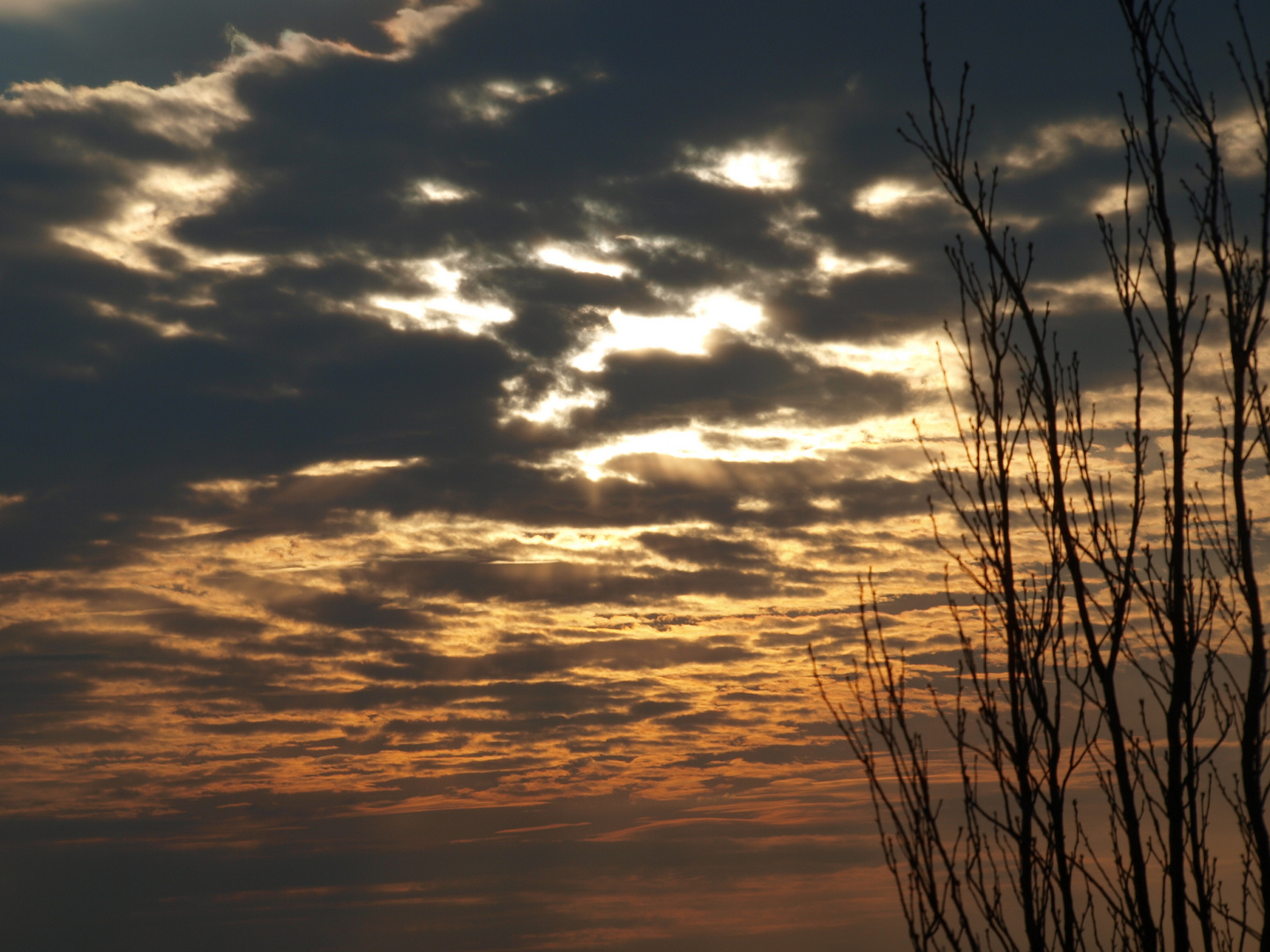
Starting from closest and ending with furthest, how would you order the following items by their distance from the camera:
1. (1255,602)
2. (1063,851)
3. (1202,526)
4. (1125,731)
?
1. (1255,602)
2. (1063,851)
3. (1125,731)
4. (1202,526)

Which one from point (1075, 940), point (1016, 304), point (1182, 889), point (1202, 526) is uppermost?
point (1016, 304)

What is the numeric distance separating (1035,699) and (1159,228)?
108 inches

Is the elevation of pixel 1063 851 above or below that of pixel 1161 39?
below

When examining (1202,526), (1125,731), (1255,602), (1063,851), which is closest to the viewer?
(1255,602)

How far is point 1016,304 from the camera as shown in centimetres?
612

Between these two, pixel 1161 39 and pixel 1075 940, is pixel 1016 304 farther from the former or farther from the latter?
pixel 1075 940

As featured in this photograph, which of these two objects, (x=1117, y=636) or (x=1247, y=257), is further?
(x=1247, y=257)

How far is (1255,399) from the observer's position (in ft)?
19.7

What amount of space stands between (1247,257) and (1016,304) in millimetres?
1344

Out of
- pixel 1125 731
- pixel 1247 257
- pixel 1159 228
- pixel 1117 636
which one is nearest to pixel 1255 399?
pixel 1247 257

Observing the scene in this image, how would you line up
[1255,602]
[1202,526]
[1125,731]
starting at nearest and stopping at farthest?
[1255,602] → [1125,731] → [1202,526]

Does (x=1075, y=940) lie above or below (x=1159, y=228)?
below

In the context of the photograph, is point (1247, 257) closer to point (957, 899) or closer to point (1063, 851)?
point (1063, 851)

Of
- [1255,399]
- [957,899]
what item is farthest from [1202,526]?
[957,899]
